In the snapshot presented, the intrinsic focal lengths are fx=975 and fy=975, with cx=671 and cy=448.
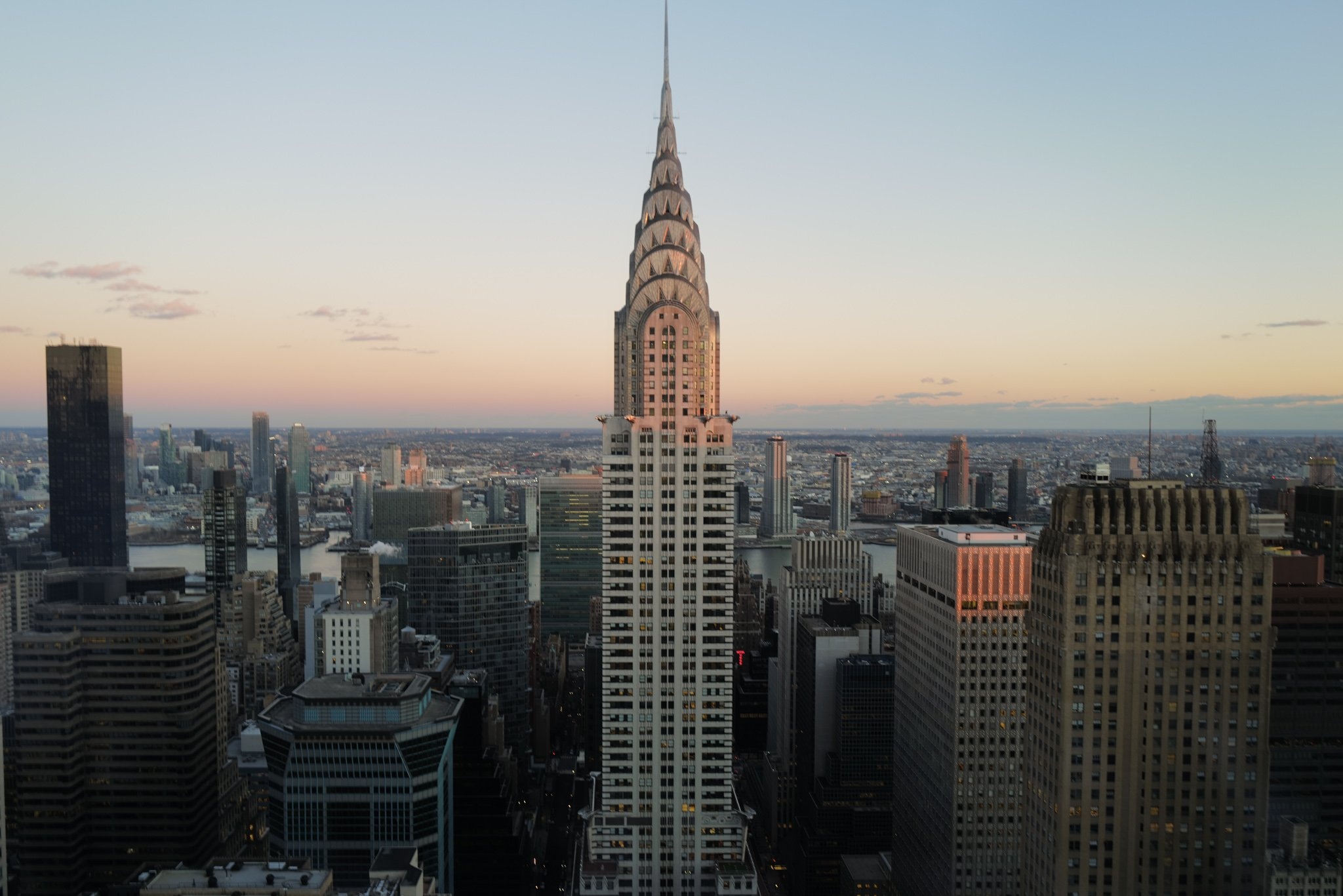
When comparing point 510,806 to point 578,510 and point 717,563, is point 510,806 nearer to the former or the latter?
point 717,563

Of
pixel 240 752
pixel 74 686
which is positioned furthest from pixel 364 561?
pixel 74 686

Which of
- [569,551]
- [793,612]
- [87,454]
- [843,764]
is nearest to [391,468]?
[569,551]

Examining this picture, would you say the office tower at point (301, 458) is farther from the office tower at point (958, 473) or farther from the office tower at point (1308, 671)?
the office tower at point (1308, 671)

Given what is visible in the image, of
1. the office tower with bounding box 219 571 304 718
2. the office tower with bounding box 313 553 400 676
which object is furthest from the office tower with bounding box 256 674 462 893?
the office tower with bounding box 219 571 304 718

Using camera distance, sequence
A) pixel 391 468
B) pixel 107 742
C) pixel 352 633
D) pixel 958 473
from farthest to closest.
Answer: pixel 391 468
pixel 958 473
pixel 352 633
pixel 107 742

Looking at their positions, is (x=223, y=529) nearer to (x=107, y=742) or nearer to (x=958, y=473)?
(x=107, y=742)

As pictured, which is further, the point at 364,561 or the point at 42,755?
the point at 364,561
